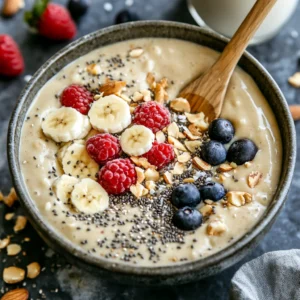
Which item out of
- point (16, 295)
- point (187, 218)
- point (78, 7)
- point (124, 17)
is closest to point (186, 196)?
point (187, 218)

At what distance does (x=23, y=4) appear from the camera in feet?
8.79

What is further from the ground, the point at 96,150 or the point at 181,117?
the point at 181,117

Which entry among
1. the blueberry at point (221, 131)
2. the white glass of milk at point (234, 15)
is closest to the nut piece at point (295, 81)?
the white glass of milk at point (234, 15)

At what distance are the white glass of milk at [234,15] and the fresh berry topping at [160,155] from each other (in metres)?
0.74

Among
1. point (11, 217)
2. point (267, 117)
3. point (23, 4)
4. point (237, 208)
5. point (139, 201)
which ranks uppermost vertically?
point (267, 117)

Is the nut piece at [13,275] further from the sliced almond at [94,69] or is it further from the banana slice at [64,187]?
the sliced almond at [94,69]

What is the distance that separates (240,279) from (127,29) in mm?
906

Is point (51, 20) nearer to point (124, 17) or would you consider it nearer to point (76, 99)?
point (124, 17)

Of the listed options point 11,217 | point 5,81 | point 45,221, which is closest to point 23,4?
point 5,81

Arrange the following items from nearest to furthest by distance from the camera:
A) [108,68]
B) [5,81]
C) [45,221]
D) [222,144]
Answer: [45,221] → [222,144] → [108,68] → [5,81]

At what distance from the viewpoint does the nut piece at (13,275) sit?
6.78 ft

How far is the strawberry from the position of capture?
8.22ft

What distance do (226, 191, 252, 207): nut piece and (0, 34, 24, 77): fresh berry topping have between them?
109 cm

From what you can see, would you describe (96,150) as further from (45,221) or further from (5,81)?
(5,81)
